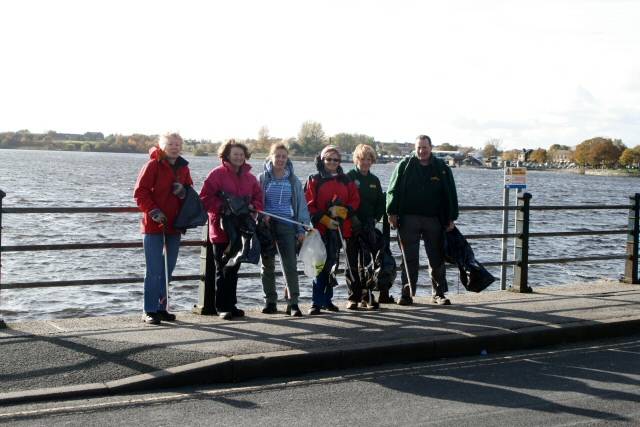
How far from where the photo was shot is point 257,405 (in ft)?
23.1

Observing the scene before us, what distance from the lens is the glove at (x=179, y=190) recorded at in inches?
363

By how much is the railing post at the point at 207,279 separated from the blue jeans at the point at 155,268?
1.46 feet

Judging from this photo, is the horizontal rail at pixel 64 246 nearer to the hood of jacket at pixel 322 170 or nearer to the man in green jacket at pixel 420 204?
the hood of jacket at pixel 322 170

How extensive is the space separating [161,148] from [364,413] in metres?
3.69

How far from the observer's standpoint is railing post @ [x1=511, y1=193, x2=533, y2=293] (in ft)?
40.0

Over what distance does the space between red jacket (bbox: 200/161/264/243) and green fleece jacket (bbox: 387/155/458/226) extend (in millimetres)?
1962

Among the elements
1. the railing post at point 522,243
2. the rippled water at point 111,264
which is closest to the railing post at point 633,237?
the railing post at point 522,243

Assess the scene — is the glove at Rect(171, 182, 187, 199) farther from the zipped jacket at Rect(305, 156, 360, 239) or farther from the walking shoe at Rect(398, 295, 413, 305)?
the walking shoe at Rect(398, 295, 413, 305)

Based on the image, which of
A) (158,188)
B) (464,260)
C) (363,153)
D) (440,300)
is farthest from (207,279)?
(464,260)

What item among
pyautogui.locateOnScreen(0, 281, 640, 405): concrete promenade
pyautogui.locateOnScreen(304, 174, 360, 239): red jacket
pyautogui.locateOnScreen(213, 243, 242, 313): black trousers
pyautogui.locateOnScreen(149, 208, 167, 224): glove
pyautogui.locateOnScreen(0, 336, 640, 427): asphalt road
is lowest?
pyautogui.locateOnScreen(0, 336, 640, 427): asphalt road

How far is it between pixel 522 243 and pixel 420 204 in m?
2.04

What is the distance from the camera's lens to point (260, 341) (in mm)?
8516

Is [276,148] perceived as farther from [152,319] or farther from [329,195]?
[152,319]

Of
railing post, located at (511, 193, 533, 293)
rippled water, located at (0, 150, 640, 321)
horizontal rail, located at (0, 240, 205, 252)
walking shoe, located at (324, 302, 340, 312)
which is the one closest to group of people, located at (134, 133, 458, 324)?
walking shoe, located at (324, 302, 340, 312)
